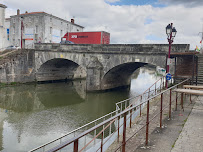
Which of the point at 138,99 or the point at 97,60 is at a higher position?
the point at 97,60

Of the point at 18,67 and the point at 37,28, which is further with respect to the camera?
the point at 37,28

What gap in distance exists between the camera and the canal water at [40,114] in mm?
9544

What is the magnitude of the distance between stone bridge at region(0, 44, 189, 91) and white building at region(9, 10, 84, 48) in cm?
715

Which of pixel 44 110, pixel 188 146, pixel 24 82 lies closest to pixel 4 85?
pixel 24 82

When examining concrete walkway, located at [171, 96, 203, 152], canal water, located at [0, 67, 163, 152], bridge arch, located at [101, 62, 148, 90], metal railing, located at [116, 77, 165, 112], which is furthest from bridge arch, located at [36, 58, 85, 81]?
concrete walkway, located at [171, 96, 203, 152]

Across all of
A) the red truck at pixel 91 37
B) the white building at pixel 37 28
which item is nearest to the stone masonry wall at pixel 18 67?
the white building at pixel 37 28

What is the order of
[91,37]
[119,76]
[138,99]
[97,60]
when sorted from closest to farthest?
[138,99] → [97,60] → [119,76] → [91,37]

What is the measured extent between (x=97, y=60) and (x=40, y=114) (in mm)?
9653

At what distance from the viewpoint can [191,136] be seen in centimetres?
529

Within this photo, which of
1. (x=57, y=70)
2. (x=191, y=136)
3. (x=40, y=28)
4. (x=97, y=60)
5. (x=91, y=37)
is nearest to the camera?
(x=191, y=136)

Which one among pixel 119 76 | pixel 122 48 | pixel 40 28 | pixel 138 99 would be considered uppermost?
pixel 40 28

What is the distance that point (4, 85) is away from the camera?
23203 mm

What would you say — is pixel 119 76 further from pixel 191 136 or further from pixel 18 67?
pixel 191 136

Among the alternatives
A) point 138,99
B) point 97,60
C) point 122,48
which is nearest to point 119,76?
point 97,60
